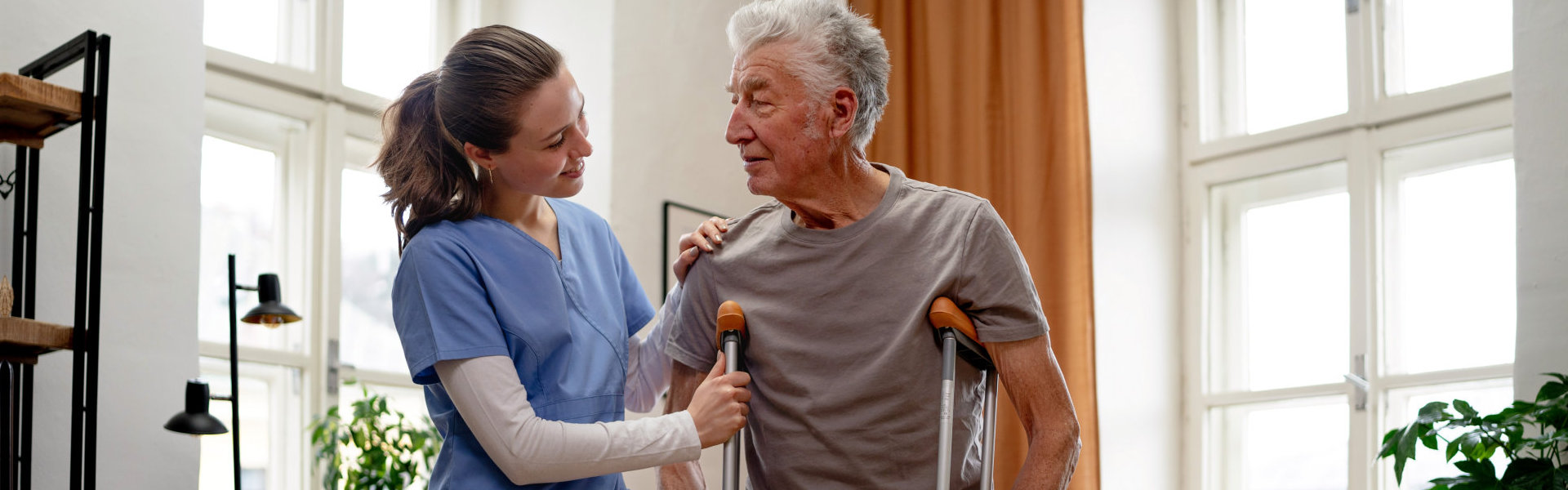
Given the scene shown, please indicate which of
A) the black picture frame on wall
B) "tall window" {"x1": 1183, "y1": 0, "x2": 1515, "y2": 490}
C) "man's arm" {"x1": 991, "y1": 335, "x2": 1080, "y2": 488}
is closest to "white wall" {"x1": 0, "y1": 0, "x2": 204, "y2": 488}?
the black picture frame on wall

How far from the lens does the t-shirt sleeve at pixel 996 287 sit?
1.74 meters

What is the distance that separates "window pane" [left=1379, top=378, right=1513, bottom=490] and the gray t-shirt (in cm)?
222

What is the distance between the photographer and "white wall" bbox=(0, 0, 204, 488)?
7.41ft

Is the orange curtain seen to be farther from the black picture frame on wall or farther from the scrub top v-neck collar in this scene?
the scrub top v-neck collar

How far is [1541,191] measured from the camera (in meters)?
2.63

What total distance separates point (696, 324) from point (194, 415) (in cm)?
90

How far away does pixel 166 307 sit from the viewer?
241 centimetres

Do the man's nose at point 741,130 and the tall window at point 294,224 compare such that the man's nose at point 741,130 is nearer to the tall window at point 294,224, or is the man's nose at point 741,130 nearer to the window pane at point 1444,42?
the tall window at point 294,224

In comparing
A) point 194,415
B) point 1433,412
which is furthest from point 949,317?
point 194,415

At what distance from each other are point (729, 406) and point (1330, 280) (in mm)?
2657

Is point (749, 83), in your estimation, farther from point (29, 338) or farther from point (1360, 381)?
point (1360, 381)

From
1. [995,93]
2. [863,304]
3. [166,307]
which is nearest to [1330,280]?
[995,93]

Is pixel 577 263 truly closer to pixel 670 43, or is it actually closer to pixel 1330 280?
pixel 670 43

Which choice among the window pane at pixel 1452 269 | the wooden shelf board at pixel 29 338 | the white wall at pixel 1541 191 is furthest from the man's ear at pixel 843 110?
the window pane at pixel 1452 269
